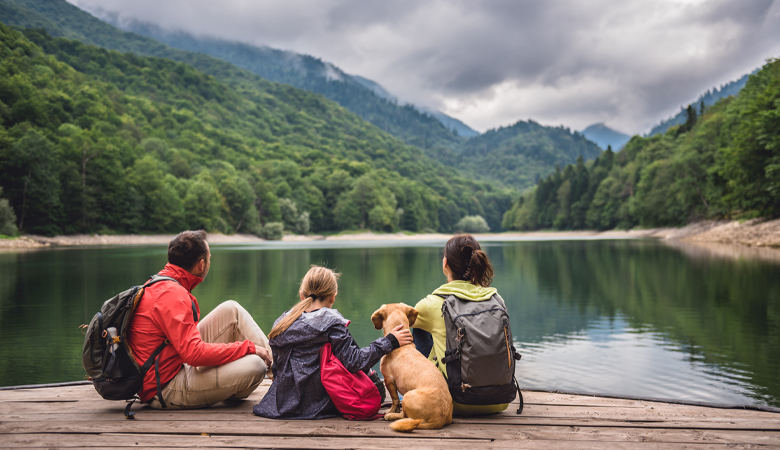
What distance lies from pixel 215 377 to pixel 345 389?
1085 mm

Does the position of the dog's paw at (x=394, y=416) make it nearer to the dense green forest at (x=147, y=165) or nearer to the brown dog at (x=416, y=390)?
the brown dog at (x=416, y=390)

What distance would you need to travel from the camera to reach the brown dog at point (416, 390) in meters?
3.41

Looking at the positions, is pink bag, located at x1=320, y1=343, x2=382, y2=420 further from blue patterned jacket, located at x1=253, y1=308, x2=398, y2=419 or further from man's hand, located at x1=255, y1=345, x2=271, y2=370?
man's hand, located at x1=255, y1=345, x2=271, y2=370

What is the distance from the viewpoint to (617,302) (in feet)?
52.9

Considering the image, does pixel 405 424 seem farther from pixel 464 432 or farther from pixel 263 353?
pixel 263 353

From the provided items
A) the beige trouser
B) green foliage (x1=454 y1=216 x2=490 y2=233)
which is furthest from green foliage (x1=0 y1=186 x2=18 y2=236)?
green foliage (x1=454 y1=216 x2=490 y2=233)

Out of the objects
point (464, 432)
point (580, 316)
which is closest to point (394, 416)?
point (464, 432)

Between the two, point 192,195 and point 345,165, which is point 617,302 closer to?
point 192,195

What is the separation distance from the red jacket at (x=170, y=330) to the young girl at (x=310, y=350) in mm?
460

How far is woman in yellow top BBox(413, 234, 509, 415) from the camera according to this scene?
379cm

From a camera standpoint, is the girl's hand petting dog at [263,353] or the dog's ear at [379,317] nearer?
the dog's ear at [379,317]

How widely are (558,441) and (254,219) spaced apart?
89679 mm

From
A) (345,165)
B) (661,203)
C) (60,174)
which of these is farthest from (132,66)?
(661,203)

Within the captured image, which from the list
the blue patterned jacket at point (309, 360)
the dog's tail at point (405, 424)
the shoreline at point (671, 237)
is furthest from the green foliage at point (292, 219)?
the dog's tail at point (405, 424)
